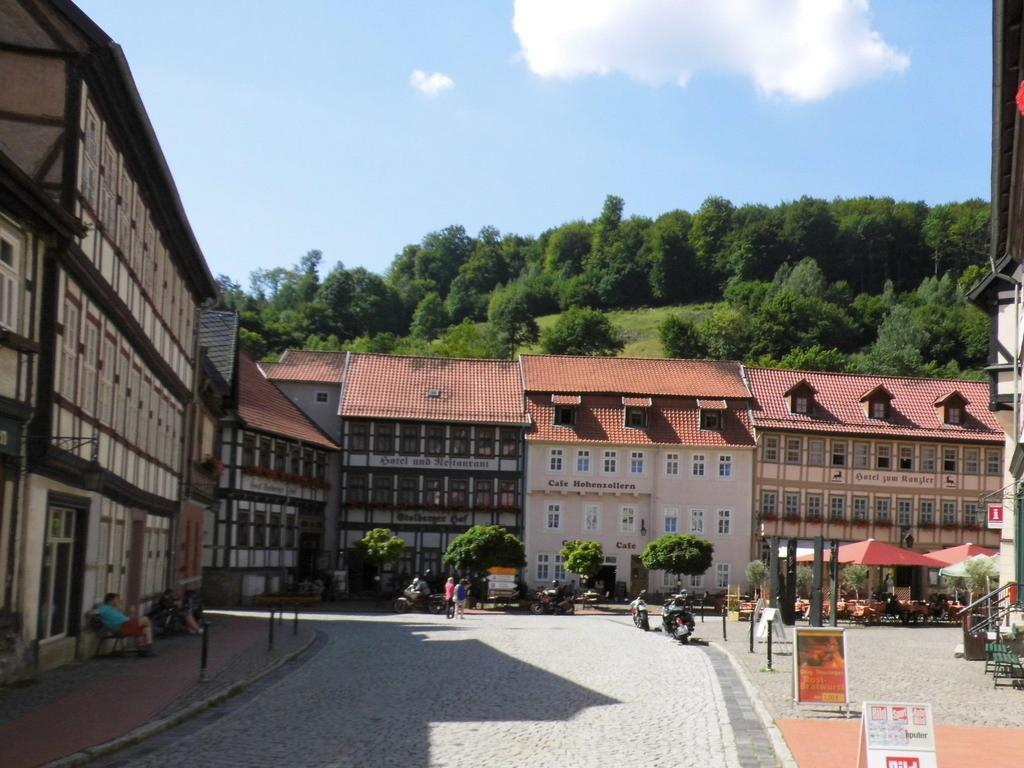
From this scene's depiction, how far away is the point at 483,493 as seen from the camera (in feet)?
197

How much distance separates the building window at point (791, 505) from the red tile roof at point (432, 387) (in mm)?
11968

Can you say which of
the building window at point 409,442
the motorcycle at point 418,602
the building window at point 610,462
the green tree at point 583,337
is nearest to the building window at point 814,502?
the building window at point 610,462

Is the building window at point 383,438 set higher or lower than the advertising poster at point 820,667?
higher

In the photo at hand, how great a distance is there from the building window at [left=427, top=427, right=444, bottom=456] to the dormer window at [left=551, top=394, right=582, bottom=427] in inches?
198

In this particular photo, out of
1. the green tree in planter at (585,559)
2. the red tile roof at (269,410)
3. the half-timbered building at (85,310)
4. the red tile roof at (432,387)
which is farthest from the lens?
the red tile roof at (432,387)

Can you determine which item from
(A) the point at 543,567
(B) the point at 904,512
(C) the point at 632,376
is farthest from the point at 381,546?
(B) the point at 904,512

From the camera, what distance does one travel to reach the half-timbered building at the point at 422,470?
59000mm

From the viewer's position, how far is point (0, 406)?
1669 cm

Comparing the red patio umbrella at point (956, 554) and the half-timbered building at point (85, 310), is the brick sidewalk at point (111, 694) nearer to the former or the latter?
the half-timbered building at point (85, 310)

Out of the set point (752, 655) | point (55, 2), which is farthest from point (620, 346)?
point (55, 2)

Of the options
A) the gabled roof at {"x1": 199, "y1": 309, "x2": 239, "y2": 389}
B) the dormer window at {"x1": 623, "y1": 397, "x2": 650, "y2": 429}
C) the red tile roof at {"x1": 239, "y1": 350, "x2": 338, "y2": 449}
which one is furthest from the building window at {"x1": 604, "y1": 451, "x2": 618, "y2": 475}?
the gabled roof at {"x1": 199, "y1": 309, "x2": 239, "y2": 389}

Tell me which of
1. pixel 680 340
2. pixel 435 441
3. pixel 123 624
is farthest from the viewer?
pixel 680 340

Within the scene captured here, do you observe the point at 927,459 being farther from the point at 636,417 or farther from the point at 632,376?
the point at 632,376

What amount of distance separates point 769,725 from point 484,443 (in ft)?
148
